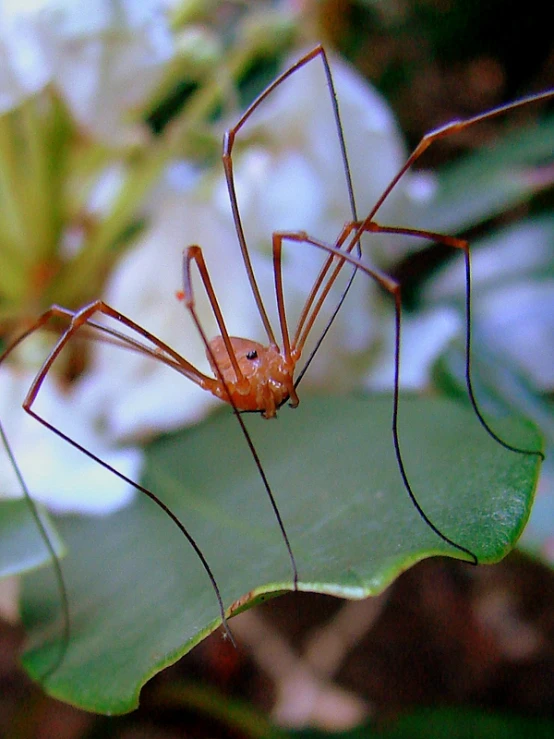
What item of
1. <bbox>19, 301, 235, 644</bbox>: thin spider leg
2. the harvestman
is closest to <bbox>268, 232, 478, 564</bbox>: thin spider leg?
the harvestman

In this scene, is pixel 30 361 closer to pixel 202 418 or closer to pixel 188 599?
pixel 202 418

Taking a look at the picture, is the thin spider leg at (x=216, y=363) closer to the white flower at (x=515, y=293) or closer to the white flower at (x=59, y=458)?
the white flower at (x=59, y=458)

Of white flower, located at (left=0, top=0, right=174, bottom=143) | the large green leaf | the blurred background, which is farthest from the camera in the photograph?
the blurred background

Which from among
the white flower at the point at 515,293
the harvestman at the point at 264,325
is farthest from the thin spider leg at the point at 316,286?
the white flower at the point at 515,293

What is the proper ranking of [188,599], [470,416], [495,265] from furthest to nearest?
[495,265], [470,416], [188,599]

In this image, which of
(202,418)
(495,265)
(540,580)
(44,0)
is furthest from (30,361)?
(540,580)

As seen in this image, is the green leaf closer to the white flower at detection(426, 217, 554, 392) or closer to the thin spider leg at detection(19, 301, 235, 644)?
the thin spider leg at detection(19, 301, 235, 644)
